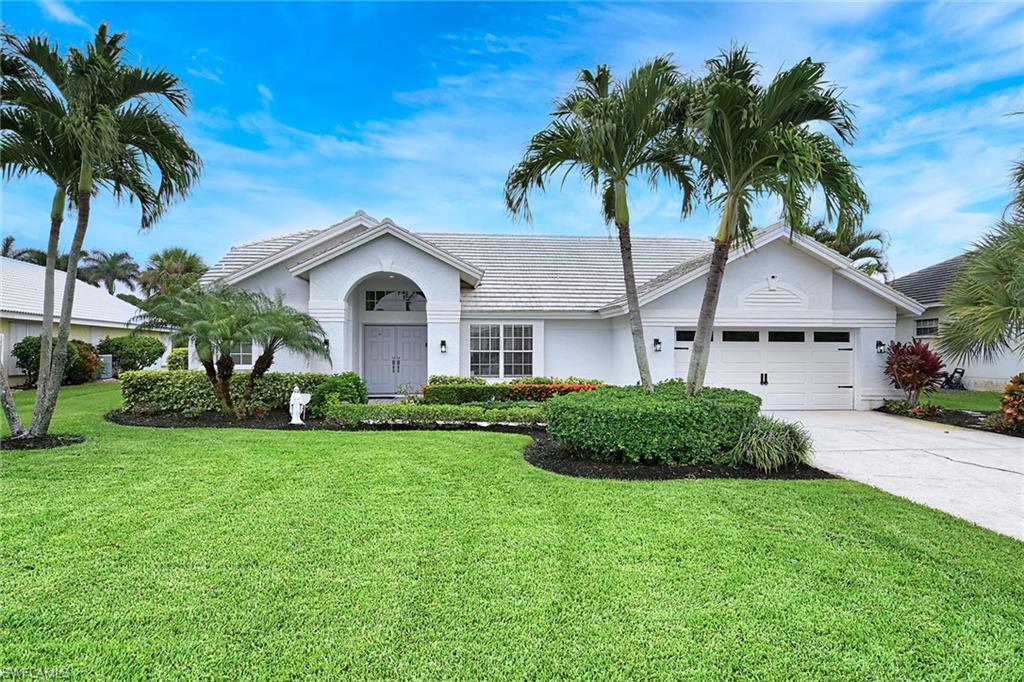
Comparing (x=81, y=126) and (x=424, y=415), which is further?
(x=424, y=415)

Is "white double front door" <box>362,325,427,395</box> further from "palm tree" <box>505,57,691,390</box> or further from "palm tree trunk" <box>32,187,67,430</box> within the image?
"palm tree trunk" <box>32,187,67,430</box>

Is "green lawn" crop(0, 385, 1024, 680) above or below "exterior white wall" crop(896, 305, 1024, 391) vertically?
below

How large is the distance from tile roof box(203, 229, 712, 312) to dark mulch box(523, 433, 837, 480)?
8381mm

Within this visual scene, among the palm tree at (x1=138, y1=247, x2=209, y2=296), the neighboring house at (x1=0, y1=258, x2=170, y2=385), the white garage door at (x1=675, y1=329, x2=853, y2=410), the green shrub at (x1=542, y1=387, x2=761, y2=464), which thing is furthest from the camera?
the palm tree at (x1=138, y1=247, x2=209, y2=296)

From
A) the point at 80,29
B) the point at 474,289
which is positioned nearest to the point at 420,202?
the point at 474,289

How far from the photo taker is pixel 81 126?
25.3 ft

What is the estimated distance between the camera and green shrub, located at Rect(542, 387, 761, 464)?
735 cm

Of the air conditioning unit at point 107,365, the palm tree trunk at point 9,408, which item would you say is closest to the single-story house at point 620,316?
the palm tree trunk at point 9,408

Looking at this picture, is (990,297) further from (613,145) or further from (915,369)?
(613,145)

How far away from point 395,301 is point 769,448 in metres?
12.8

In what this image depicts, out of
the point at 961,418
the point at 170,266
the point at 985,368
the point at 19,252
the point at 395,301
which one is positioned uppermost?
the point at 19,252

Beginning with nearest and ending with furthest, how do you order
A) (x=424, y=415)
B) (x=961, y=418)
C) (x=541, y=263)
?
(x=424, y=415) < (x=961, y=418) < (x=541, y=263)

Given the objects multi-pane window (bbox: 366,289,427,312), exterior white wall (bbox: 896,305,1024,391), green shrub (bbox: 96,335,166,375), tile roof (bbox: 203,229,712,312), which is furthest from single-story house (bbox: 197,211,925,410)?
green shrub (bbox: 96,335,166,375)

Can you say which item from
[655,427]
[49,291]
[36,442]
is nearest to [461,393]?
[655,427]
